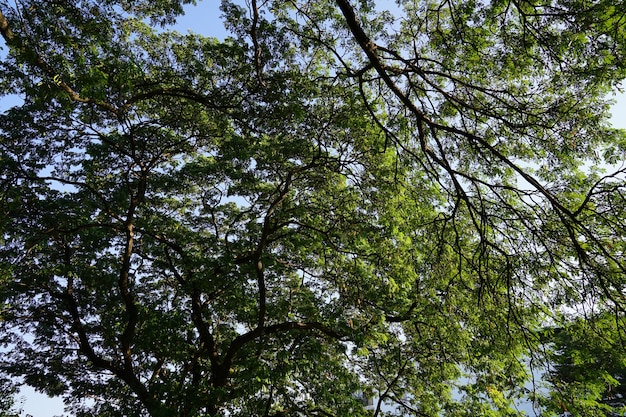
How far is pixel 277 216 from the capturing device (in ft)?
21.6

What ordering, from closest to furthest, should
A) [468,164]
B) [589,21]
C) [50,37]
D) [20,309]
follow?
[589,21]
[50,37]
[468,164]
[20,309]

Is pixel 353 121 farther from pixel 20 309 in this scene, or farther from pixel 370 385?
pixel 20 309

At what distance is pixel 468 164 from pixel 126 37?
504 cm

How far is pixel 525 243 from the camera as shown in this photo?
3891mm

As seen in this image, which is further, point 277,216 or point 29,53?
point 277,216

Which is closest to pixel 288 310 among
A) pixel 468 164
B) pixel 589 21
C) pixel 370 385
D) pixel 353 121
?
pixel 370 385

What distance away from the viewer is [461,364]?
22.2ft

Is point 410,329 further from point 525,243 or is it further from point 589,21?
point 589,21

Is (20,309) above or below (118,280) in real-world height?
below

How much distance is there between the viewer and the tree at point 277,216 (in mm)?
4406

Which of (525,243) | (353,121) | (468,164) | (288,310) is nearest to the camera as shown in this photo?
(525,243)

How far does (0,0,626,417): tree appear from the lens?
4.41 metres

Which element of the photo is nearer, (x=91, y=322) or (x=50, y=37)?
(x=50, y=37)

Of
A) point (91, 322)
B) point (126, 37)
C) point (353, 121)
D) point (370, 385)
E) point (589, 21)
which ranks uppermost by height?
point (126, 37)
